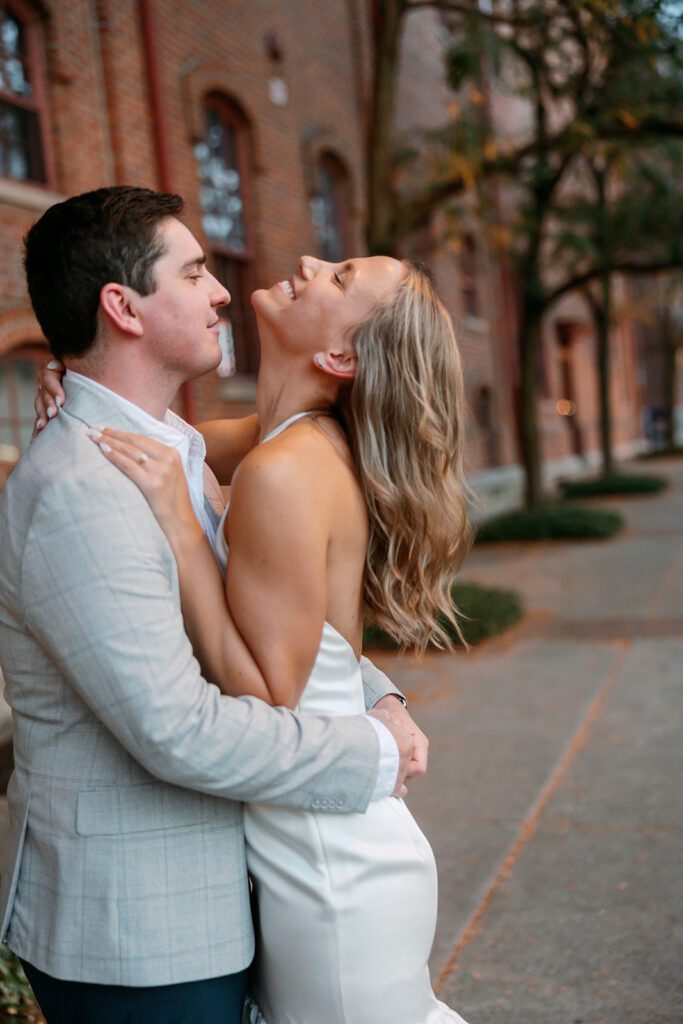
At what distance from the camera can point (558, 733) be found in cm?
619

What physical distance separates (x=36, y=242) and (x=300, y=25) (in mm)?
12966

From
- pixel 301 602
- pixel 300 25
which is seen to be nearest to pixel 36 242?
pixel 301 602

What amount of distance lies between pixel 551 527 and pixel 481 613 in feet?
18.1

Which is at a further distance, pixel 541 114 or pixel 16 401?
pixel 541 114

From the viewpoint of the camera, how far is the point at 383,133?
8.78 meters

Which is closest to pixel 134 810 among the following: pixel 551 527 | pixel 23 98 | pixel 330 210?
pixel 23 98

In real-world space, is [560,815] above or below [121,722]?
below

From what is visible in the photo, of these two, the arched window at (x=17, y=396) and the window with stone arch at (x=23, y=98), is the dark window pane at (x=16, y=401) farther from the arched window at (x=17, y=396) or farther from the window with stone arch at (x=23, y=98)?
the window with stone arch at (x=23, y=98)

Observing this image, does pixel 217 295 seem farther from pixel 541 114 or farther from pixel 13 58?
pixel 541 114

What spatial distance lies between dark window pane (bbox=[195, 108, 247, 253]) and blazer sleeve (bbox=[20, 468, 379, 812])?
10335 mm

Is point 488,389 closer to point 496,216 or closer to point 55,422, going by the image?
point 496,216

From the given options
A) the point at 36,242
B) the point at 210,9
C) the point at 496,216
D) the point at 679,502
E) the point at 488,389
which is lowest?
the point at 679,502

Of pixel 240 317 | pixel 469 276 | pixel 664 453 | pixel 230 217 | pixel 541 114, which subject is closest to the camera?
pixel 230 217

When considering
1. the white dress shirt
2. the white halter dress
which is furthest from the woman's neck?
the white halter dress
